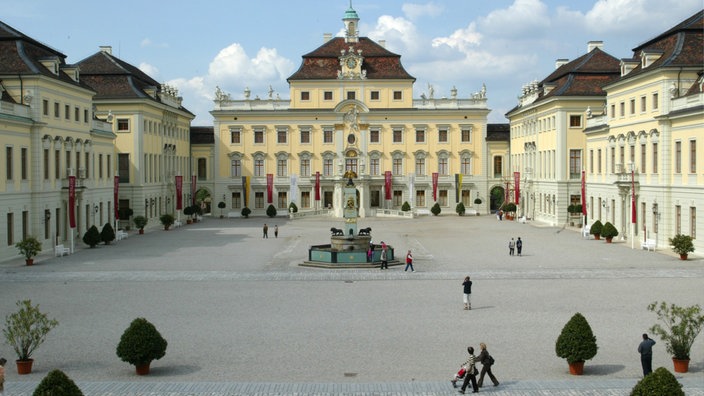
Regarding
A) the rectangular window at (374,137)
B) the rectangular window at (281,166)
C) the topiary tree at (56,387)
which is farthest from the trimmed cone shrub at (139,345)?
the rectangular window at (374,137)

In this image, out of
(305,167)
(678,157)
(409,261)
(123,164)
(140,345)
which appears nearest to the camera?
(140,345)

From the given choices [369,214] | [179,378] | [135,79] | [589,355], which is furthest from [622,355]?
[369,214]

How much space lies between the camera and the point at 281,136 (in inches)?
3580

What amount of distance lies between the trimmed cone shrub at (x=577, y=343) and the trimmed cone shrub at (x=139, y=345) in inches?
361

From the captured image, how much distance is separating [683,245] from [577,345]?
79.5 feet

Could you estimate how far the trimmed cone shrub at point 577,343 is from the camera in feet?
63.9

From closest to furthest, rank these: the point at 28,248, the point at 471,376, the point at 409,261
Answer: the point at 471,376
the point at 409,261
the point at 28,248

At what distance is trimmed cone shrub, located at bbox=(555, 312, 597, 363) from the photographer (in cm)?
1948

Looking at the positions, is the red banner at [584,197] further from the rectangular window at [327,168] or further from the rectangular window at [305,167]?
the rectangular window at [305,167]

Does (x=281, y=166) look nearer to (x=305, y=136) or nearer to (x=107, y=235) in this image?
(x=305, y=136)

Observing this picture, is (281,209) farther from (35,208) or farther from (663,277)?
(663,277)

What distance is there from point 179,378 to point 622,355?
420 inches

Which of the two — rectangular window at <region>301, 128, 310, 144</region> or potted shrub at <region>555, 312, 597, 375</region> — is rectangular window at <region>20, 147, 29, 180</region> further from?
rectangular window at <region>301, 128, 310, 144</region>

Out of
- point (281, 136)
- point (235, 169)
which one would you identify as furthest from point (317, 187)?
point (235, 169)
